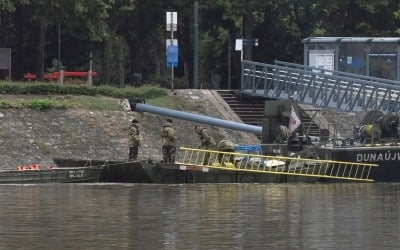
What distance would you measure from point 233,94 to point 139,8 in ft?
29.2

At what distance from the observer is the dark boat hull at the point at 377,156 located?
36406 mm

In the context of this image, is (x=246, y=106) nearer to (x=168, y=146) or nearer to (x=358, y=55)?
(x=358, y=55)

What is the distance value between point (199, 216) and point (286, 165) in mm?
11096

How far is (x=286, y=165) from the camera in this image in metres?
36.5

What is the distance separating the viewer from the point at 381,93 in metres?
45.6

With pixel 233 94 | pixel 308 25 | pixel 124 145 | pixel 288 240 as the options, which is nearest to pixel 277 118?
pixel 124 145

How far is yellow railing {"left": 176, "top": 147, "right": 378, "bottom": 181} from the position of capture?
1433 inches

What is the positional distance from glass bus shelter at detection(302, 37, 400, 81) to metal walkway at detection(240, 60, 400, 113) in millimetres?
965

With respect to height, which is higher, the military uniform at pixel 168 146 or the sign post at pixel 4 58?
the sign post at pixel 4 58

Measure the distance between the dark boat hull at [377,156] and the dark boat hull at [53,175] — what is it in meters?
7.29

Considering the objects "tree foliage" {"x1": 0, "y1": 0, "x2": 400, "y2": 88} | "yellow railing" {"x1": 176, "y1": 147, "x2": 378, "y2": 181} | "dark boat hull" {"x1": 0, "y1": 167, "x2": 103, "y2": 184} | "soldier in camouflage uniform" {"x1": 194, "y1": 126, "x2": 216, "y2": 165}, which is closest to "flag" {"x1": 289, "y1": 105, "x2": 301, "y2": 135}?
"yellow railing" {"x1": 176, "y1": 147, "x2": 378, "y2": 181}

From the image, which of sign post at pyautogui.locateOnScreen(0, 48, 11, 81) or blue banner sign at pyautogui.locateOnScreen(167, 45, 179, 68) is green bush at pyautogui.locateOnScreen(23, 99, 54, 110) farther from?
sign post at pyautogui.locateOnScreen(0, 48, 11, 81)

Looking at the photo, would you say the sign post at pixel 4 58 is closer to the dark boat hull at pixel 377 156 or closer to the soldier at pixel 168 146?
the soldier at pixel 168 146

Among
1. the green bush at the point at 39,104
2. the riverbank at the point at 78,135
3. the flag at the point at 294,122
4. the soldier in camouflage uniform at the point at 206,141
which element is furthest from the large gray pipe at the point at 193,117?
the soldier in camouflage uniform at the point at 206,141
